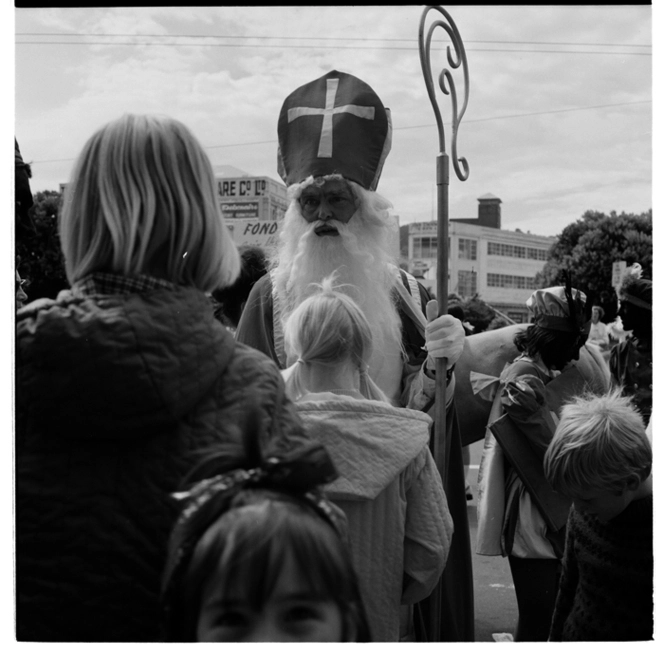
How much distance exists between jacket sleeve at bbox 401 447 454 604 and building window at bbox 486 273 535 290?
53.1 m

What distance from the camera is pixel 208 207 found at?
5.60 ft

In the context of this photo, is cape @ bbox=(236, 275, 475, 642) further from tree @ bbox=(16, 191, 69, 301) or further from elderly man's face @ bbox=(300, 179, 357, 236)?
tree @ bbox=(16, 191, 69, 301)

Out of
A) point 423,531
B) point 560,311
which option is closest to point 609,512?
point 423,531

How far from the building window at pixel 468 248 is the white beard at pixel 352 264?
49251 mm

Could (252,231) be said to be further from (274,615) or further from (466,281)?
(466,281)

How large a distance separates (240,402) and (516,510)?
7.31 feet

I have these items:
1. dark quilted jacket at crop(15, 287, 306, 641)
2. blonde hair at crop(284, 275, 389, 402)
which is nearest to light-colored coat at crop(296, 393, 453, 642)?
blonde hair at crop(284, 275, 389, 402)

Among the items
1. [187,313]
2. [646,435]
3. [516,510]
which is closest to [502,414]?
[516,510]

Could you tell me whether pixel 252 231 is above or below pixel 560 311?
above

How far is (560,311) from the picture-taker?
12.1 ft

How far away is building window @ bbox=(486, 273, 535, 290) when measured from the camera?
179 feet

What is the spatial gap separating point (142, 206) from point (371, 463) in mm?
923

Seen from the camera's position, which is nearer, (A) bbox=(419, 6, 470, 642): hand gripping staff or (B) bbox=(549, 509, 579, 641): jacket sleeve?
(B) bbox=(549, 509, 579, 641): jacket sleeve

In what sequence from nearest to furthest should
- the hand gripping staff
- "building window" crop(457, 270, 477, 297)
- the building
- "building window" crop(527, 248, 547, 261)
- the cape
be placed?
the hand gripping staff → the cape → "building window" crop(457, 270, 477, 297) → the building → "building window" crop(527, 248, 547, 261)
